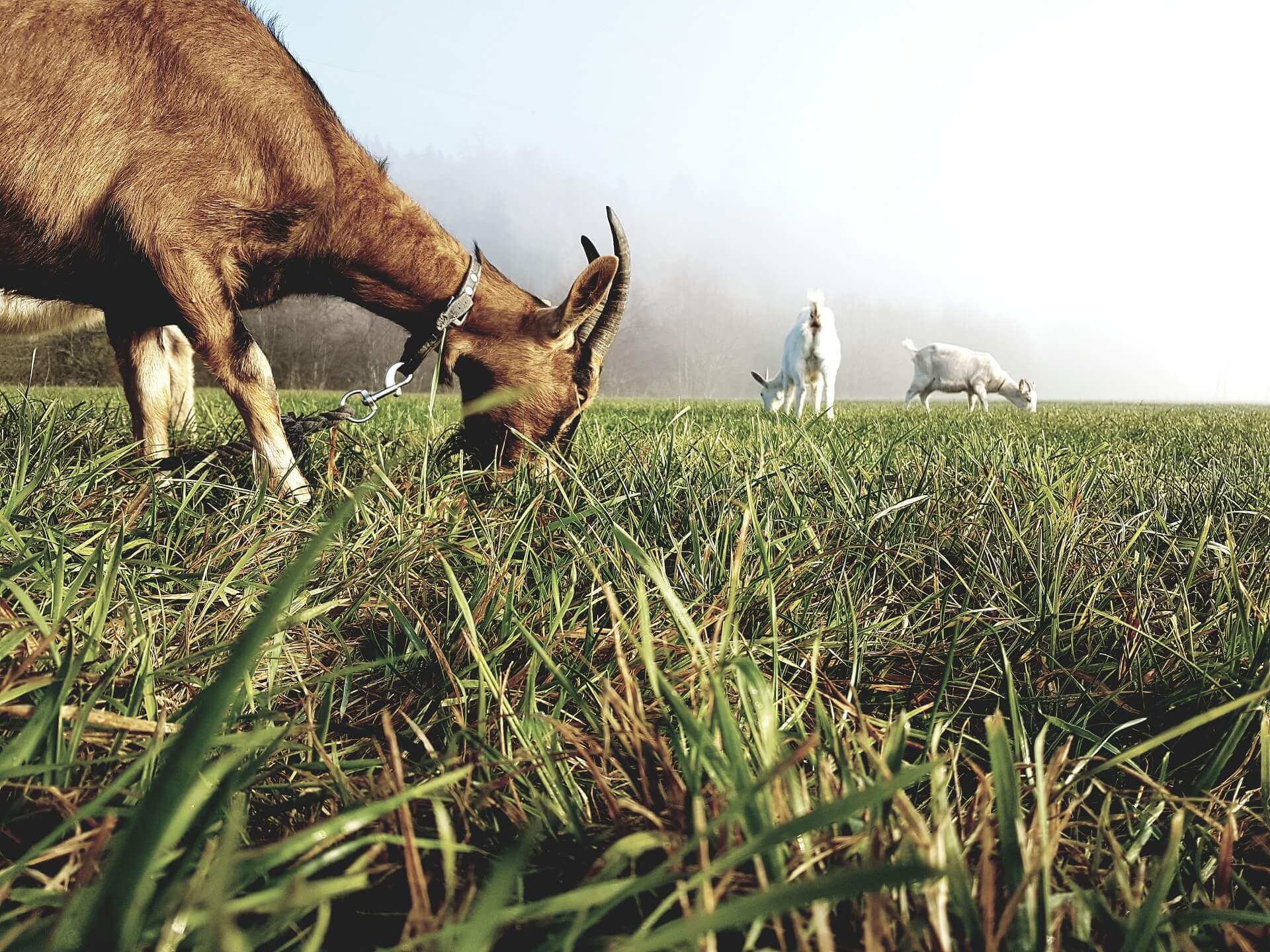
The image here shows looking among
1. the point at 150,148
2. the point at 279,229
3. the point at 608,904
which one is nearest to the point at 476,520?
the point at 608,904

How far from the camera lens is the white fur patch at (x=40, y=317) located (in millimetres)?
4035

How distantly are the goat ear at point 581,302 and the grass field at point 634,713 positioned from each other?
45.0 inches

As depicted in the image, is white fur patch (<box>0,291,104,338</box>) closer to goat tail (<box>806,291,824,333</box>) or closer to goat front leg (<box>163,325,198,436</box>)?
goat front leg (<box>163,325,198,436</box>)

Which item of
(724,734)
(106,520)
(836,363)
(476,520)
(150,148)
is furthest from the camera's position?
(836,363)

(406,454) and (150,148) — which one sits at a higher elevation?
(150,148)

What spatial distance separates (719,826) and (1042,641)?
1.15 m

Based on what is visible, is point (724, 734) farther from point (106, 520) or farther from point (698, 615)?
point (106, 520)

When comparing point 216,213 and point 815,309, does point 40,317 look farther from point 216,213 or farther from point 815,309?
point 815,309

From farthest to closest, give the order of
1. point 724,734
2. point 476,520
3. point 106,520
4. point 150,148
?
point 150,148 < point 476,520 < point 106,520 < point 724,734

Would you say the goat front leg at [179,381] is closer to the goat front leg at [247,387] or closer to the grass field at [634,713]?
the goat front leg at [247,387]

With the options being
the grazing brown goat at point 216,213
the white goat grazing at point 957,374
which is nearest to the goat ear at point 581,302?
the grazing brown goat at point 216,213

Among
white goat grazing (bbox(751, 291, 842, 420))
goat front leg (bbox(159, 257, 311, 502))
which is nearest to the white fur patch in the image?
goat front leg (bbox(159, 257, 311, 502))

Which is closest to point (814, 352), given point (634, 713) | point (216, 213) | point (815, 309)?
point (815, 309)

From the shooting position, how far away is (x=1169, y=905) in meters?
0.97
